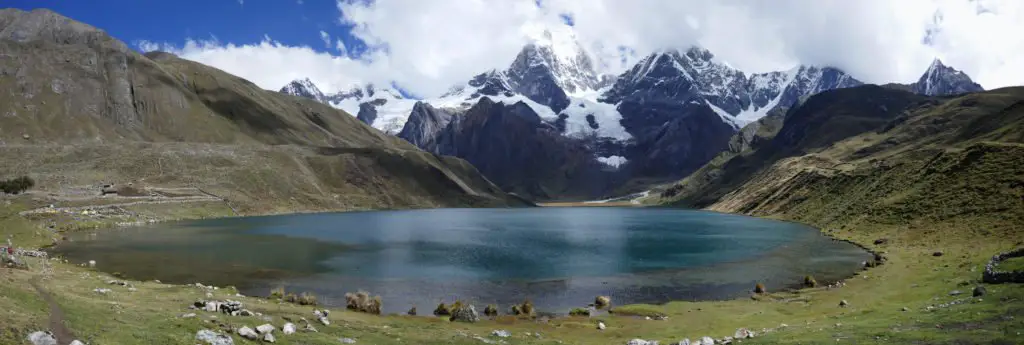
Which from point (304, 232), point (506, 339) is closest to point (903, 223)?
point (506, 339)

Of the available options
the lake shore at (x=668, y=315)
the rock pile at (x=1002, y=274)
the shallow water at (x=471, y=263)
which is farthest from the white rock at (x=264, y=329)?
the rock pile at (x=1002, y=274)

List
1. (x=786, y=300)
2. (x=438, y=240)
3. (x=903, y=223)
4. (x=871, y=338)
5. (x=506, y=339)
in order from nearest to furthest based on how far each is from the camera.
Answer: (x=871, y=338)
(x=506, y=339)
(x=786, y=300)
(x=903, y=223)
(x=438, y=240)

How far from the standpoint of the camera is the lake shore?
88.7ft

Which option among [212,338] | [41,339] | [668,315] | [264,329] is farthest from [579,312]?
[41,339]

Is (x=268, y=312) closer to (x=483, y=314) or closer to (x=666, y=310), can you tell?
(x=483, y=314)

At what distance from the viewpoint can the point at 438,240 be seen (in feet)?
381

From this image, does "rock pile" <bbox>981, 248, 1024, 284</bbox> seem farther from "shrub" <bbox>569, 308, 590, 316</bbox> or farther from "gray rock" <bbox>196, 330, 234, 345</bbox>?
"gray rock" <bbox>196, 330, 234, 345</bbox>

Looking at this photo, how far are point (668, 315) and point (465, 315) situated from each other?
53.9ft

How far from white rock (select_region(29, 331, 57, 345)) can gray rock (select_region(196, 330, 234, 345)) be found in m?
5.27

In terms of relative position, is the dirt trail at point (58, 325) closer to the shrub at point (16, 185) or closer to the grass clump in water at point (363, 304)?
the grass clump in water at point (363, 304)

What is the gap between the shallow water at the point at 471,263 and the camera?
59781 millimetres

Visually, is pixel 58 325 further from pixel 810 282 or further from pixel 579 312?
pixel 810 282

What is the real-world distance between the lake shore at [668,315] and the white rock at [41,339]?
0.43 metres

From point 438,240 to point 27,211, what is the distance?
83487mm
